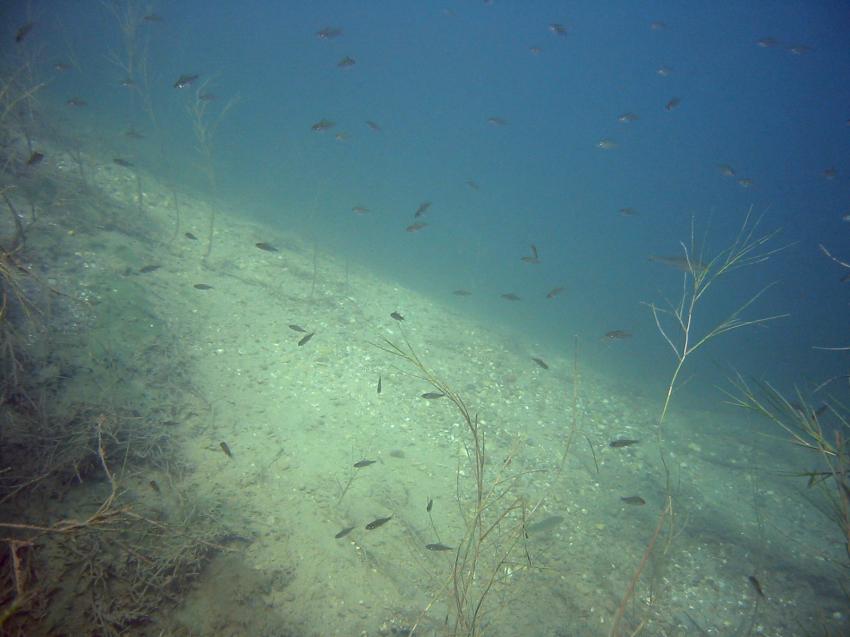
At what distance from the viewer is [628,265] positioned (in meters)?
87.0

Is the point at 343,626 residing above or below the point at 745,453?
above

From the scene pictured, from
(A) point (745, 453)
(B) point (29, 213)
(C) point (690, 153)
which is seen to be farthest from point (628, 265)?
(B) point (29, 213)

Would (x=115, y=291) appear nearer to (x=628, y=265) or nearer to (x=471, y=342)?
(x=471, y=342)

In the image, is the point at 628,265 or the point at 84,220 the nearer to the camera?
the point at 84,220

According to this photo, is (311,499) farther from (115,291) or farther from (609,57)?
(609,57)

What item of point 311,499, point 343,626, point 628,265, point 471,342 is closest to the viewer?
point 343,626

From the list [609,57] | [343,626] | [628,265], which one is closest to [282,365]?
[343,626]

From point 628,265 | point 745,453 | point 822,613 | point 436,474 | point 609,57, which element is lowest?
point 628,265

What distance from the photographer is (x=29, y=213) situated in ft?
25.8

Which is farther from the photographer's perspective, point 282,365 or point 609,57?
point 609,57

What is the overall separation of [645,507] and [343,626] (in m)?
5.97

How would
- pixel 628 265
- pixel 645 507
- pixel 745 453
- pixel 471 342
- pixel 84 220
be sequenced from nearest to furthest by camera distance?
pixel 645 507 → pixel 84 220 → pixel 745 453 → pixel 471 342 → pixel 628 265

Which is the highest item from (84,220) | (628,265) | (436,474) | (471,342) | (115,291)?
(84,220)

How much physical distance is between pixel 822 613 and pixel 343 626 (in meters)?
6.95
